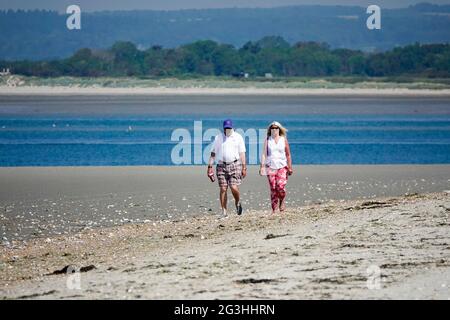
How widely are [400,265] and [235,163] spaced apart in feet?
15.6

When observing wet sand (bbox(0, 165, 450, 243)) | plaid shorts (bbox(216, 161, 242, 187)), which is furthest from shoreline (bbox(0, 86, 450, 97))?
plaid shorts (bbox(216, 161, 242, 187))

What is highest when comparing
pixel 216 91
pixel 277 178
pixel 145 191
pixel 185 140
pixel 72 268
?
pixel 277 178

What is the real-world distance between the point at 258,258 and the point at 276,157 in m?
3.57

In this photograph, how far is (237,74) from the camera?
116562mm

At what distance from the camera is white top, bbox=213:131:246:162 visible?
1562 cm

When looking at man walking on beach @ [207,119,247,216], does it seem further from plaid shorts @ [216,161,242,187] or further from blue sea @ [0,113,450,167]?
blue sea @ [0,113,450,167]

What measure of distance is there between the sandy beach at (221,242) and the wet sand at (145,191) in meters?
0.03

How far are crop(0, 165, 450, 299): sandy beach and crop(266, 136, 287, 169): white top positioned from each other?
667 mm

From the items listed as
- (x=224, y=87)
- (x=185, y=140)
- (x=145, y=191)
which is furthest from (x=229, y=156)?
(x=224, y=87)

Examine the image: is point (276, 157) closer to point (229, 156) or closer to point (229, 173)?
point (229, 156)

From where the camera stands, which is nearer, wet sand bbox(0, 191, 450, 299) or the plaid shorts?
wet sand bbox(0, 191, 450, 299)

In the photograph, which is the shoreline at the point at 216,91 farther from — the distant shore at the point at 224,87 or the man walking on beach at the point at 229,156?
the man walking on beach at the point at 229,156

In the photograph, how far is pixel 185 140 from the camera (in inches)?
1487
